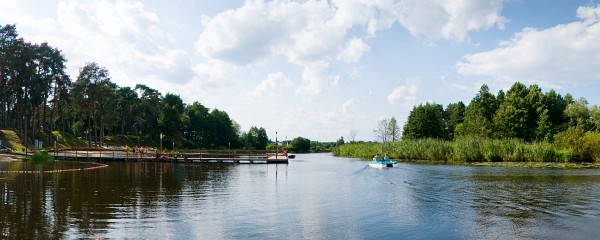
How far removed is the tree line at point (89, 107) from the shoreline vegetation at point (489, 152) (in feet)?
130

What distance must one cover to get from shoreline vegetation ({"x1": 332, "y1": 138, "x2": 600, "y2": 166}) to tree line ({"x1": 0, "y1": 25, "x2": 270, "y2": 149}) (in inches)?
1554

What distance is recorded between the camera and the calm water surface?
46.0 feet

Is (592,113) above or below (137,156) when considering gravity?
above

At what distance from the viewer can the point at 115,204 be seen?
1873cm

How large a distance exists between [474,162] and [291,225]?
4855cm

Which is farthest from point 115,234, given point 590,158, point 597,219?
point 590,158

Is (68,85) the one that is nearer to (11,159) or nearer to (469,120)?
(11,159)

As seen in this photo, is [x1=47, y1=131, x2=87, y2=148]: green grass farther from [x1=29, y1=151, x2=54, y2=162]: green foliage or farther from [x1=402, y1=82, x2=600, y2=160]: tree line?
[x1=402, y1=82, x2=600, y2=160]: tree line

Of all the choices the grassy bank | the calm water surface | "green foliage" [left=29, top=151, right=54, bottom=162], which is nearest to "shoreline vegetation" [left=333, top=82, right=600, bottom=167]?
the grassy bank

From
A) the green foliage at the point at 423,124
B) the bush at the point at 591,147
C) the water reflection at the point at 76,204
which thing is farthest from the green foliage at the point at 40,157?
the green foliage at the point at 423,124

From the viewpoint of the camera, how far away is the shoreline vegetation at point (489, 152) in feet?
178

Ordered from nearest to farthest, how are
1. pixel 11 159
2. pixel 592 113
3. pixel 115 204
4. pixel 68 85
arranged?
pixel 115 204
pixel 11 159
pixel 68 85
pixel 592 113

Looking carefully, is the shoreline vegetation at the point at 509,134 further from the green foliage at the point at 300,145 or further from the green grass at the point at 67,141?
the green grass at the point at 67,141

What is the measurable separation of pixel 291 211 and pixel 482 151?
157 feet
